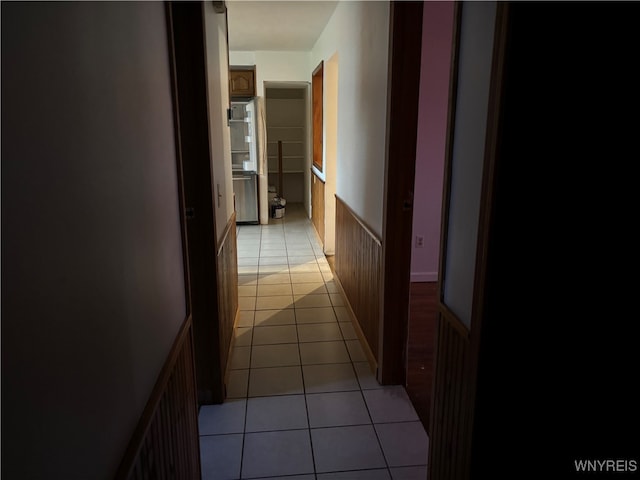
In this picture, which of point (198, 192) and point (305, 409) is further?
point (305, 409)

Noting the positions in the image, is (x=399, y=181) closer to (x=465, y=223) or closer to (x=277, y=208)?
(x=465, y=223)

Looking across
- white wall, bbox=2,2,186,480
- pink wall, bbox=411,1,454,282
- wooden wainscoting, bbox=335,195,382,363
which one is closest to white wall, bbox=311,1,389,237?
wooden wainscoting, bbox=335,195,382,363

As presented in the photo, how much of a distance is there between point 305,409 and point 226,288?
910mm

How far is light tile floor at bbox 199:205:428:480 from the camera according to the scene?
206 centimetres

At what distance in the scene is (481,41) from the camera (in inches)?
49.9

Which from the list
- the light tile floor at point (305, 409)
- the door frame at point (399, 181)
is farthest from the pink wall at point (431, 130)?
the door frame at point (399, 181)

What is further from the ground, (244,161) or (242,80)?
(242,80)

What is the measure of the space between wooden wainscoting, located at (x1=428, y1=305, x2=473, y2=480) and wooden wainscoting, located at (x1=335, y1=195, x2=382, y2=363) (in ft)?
3.35

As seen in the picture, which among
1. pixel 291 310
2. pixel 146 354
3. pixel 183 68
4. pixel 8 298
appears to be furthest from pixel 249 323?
pixel 8 298

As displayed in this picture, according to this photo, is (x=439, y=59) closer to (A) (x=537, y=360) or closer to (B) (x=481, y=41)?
(B) (x=481, y=41)

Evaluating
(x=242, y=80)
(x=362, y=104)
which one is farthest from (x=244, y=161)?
(x=362, y=104)

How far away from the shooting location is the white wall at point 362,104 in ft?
8.49

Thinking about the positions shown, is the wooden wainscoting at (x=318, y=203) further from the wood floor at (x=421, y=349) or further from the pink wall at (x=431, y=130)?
the wood floor at (x=421, y=349)

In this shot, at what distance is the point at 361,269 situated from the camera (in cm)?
323
